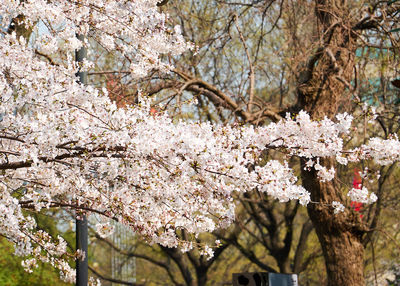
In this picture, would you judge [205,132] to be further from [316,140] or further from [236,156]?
[316,140]

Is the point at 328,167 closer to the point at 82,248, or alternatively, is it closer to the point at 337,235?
the point at 337,235

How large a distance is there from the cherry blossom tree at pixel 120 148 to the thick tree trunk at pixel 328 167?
285 centimetres

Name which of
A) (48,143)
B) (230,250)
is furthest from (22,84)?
(230,250)

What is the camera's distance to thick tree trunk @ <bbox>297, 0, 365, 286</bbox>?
744cm

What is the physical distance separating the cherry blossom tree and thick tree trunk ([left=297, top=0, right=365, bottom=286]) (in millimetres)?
2846

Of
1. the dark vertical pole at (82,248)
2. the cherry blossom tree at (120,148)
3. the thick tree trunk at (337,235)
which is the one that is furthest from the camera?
the thick tree trunk at (337,235)

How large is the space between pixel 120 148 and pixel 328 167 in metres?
4.44

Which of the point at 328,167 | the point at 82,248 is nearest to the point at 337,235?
the point at 328,167

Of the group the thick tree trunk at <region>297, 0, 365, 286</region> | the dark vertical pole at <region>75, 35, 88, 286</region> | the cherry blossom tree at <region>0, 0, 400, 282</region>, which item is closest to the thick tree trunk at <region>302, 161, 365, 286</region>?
the thick tree trunk at <region>297, 0, 365, 286</region>

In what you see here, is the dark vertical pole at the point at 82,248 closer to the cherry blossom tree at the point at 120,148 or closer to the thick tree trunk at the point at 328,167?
the cherry blossom tree at the point at 120,148

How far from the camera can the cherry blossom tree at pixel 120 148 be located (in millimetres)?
3676

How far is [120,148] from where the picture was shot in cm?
371

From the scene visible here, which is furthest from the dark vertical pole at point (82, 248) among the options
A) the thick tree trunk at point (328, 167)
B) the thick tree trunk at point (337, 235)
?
the thick tree trunk at point (337, 235)

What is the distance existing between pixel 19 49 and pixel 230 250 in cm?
1448
